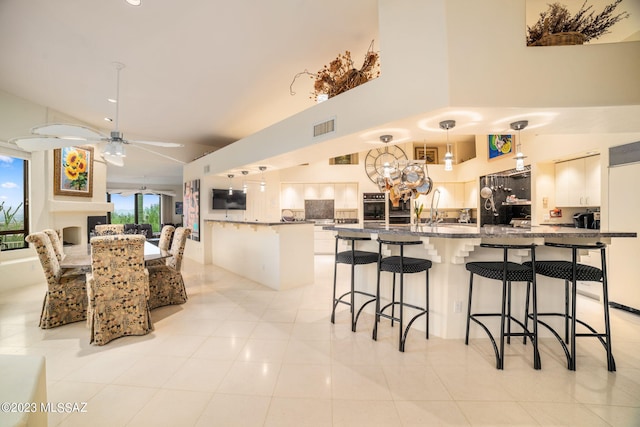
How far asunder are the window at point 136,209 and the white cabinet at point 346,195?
8332 millimetres

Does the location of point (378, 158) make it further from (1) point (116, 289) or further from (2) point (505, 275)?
(1) point (116, 289)

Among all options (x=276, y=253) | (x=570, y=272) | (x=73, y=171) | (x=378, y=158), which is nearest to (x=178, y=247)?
(x=276, y=253)

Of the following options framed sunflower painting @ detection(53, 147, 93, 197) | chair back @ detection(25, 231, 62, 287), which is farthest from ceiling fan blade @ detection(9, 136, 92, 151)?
framed sunflower painting @ detection(53, 147, 93, 197)

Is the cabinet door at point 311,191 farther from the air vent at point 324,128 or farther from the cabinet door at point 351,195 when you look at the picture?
the air vent at point 324,128

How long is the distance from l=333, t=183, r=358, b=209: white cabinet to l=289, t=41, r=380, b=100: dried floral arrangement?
4492mm

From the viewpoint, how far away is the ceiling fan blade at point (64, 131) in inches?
106

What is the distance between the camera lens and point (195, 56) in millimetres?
3324

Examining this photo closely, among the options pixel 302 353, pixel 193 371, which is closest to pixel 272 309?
pixel 302 353

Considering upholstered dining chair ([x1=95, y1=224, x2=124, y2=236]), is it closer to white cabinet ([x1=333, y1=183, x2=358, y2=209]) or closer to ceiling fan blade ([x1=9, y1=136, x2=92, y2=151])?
ceiling fan blade ([x1=9, y1=136, x2=92, y2=151])

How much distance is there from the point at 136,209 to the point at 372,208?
33.2 feet

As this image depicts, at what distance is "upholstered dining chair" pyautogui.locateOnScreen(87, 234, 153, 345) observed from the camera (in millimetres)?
2625

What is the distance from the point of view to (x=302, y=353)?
2.46 metres

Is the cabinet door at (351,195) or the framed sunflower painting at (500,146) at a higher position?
the framed sunflower painting at (500,146)

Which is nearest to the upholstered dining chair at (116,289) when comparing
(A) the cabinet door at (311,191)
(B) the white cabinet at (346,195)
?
(A) the cabinet door at (311,191)
